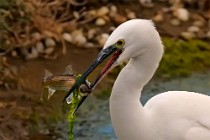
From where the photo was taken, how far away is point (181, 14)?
25.6 feet

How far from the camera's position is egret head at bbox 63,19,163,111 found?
13.9 feet

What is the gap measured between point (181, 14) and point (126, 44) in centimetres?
357

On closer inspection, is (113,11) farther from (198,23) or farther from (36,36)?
(36,36)

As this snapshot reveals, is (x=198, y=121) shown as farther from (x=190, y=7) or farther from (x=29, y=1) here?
(x=190, y=7)

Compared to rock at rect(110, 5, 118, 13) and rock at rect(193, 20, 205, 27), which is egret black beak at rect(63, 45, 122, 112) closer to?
rock at rect(110, 5, 118, 13)

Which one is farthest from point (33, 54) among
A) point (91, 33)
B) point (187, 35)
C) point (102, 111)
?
point (187, 35)

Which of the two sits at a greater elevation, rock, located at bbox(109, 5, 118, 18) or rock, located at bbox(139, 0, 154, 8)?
rock, located at bbox(139, 0, 154, 8)

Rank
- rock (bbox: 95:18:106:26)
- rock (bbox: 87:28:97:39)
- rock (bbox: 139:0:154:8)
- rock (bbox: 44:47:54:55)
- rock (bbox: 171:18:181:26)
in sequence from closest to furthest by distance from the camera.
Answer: rock (bbox: 44:47:54:55) < rock (bbox: 87:28:97:39) < rock (bbox: 95:18:106:26) < rock (bbox: 171:18:181:26) < rock (bbox: 139:0:154:8)

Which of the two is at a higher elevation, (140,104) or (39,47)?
(39,47)

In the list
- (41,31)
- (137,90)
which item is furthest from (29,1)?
(137,90)

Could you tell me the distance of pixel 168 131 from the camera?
4.51 meters

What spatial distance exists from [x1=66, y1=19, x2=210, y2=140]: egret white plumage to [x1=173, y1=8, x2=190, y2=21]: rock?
318 cm

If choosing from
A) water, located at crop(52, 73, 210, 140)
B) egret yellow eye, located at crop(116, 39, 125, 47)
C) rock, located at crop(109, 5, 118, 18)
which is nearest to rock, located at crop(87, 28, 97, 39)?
rock, located at crop(109, 5, 118, 18)

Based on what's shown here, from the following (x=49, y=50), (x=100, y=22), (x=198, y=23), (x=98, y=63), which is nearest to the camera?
(x=98, y=63)
